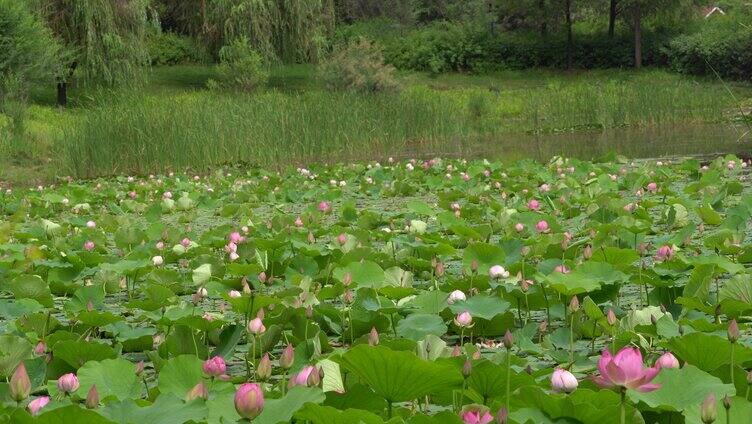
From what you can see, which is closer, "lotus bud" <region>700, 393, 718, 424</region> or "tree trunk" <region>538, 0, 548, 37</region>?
"lotus bud" <region>700, 393, 718, 424</region>

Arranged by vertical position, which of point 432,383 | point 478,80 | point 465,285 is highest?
point 432,383

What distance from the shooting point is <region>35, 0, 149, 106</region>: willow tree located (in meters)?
20.8

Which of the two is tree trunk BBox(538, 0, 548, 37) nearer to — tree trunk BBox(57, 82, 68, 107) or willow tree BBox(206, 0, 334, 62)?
willow tree BBox(206, 0, 334, 62)

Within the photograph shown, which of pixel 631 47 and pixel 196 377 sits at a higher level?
pixel 196 377

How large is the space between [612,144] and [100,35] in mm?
12829

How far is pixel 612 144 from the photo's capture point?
1366cm

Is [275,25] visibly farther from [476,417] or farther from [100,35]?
[476,417]

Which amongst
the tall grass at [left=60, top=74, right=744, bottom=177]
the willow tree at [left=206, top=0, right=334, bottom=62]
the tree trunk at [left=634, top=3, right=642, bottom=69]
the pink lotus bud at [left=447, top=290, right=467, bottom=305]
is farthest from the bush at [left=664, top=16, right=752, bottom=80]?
the pink lotus bud at [left=447, top=290, right=467, bottom=305]

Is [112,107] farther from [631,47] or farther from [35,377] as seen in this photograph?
[631,47]

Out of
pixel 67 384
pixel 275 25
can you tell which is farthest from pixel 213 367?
pixel 275 25

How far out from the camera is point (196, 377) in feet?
5.19

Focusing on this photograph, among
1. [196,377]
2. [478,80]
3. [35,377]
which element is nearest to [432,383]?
[196,377]

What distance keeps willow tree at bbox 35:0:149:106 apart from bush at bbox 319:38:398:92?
14.9ft

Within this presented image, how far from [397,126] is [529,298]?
11.3 metres
